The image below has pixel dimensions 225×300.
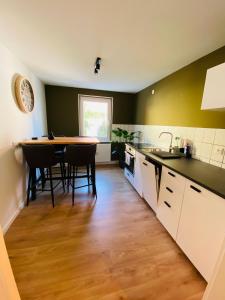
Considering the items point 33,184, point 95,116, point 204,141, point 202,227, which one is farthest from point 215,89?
point 95,116

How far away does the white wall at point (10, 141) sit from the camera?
1.76 m

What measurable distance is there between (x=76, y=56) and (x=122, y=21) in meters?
1.00

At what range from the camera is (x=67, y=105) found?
13.6 ft

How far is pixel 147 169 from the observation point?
221 cm

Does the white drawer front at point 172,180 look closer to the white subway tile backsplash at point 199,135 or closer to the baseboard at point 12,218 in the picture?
the white subway tile backsplash at point 199,135

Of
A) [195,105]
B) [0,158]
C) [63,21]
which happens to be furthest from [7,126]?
[195,105]

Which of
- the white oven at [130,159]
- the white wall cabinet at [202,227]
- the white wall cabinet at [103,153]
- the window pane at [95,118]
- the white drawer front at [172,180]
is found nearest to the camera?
the white wall cabinet at [202,227]

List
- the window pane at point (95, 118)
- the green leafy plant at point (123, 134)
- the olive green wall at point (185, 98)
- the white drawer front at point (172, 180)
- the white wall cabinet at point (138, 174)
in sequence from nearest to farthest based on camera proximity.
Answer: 1. the white drawer front at point (172, 180)
2. the olive green wall at point (185, 98)
3. the white wall cabinet at point (138, 174)
4. the green leafy plant at point (123, 134)
5. the window pane at point (95, 118)

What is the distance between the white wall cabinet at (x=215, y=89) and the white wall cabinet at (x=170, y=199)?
31.9 inches

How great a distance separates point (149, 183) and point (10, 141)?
2.06 m

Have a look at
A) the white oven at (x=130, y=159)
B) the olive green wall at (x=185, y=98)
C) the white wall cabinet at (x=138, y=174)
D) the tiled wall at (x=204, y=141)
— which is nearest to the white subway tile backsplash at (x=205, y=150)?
the tiled wall at (x=204, y=141)

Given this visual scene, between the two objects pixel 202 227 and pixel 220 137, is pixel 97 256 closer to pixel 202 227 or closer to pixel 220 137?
pixel 202 227

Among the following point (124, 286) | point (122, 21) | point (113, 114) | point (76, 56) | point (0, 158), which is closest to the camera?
point (124, 286)

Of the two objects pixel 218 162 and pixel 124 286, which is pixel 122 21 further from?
pixel 124 286
